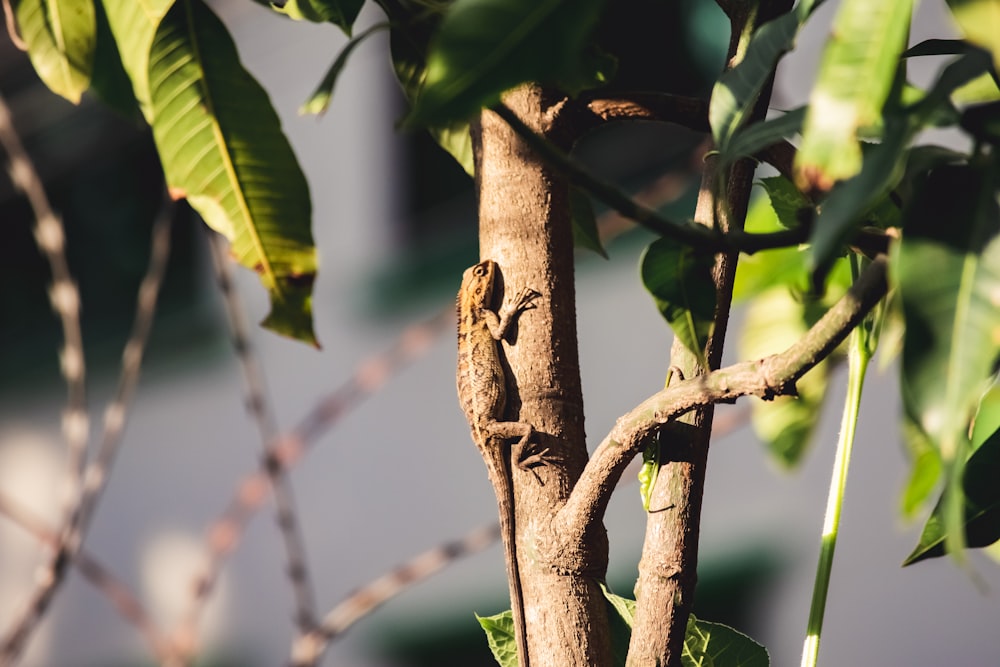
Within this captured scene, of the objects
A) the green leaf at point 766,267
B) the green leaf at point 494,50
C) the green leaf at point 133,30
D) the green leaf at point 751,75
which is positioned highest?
the green leaf at point 766,267

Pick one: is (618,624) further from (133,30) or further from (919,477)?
(133,30)

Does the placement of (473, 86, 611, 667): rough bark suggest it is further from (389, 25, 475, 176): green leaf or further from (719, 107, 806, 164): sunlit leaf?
(719, 107, 806, 164): sunlit leaf

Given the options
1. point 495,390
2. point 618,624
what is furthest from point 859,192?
point 495,390

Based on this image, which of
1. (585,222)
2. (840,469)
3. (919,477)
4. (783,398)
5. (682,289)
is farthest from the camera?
(783,398)

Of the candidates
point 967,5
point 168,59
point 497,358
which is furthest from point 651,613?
point 168,59

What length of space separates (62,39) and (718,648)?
0.73m

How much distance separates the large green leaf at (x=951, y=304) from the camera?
463 mm

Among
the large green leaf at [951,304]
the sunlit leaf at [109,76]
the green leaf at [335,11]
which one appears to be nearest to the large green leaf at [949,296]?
the large green leaf at [951,304]

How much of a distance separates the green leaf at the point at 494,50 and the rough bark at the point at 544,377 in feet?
1.19

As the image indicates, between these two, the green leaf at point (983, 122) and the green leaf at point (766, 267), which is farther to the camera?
the green leaf at point (766, 267)

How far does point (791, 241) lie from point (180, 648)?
1.16 meters

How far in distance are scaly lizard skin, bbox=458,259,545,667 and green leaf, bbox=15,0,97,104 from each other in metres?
0.38

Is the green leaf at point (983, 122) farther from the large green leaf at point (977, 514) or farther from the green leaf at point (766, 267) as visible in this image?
the green leaf at point (766, 267)

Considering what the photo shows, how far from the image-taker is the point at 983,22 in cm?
45
